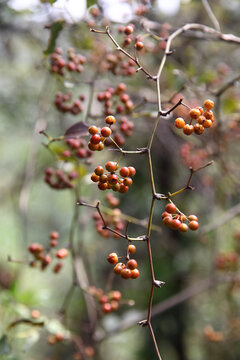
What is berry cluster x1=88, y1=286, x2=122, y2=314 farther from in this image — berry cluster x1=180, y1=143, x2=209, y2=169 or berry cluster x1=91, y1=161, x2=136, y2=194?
berry cluster x1=180, y1=143, x2=209, y2=169

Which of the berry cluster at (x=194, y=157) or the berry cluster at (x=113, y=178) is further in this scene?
the berry cluster at (x=194, y=157)

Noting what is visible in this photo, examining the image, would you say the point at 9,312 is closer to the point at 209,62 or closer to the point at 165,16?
the point at 209,62

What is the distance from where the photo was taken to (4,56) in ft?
A: 11.1

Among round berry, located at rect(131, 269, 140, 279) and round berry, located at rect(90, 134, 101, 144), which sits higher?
round berry, located at rect(90, 134, 101, 144)

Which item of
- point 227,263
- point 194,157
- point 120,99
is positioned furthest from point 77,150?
point 227,263

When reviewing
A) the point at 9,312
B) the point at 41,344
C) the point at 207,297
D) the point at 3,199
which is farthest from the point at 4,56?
the point at 41,344

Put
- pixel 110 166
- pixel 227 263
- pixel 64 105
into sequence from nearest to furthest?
pixel 110 166, pixel 64 105, pixel 227 263

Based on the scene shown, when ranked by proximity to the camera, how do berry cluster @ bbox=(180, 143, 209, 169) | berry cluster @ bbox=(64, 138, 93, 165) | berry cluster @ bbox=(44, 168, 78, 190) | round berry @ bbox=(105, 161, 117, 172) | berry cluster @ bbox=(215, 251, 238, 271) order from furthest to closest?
1. berry cluster @ bbox=(215, 251, 238, 271)
2. berry cluster @ bbox=(180, 143, 209, 169)
3. berry cluster @ bbox=(44, 168, 78, 190)
4. berry cluster @ bbox=(64, 138, 93, 165)
5. round berry @ bbox=(105, 161, 117, 172)

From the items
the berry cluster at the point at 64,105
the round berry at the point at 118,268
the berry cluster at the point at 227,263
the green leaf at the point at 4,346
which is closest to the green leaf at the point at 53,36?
the berry cluster at the point at 64,105

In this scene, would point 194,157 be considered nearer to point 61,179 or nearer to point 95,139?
point 61,179

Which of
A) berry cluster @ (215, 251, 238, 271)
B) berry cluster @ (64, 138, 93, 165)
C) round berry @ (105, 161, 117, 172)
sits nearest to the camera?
round berry @ (105, 161, 117, 172)

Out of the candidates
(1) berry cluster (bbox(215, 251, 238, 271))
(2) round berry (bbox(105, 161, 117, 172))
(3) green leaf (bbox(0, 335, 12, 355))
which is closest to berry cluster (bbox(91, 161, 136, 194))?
(2) round berry (bbox(105, 161, 117, 172))

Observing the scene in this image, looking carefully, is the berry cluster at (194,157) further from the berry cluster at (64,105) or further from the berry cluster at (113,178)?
the berry cluster at (113,178)

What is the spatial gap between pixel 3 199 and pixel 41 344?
230 centimetres
